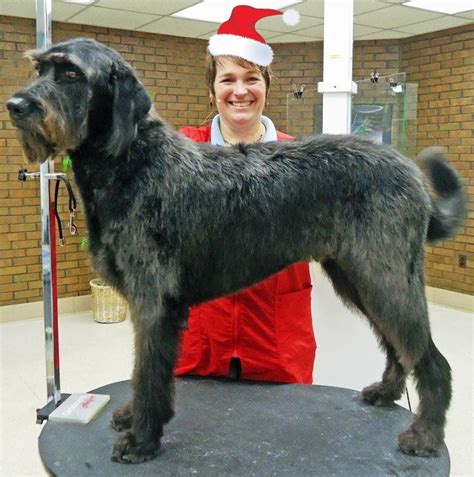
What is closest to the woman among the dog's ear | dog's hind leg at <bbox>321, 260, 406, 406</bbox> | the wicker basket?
dog's hind leg at <bbox>321, 260, 406, 406</bbox>

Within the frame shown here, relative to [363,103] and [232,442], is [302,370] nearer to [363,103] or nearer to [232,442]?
[232,442]

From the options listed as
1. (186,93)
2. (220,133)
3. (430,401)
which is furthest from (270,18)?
(430,401)

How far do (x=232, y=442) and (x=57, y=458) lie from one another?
1.51 feet

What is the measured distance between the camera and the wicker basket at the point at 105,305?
5.07 metres

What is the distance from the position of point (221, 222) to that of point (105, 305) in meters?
3.98

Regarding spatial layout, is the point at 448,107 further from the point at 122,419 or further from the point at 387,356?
the point at 122,419

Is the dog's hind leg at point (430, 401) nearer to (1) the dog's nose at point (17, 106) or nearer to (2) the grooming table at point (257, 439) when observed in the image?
(2) the grooming table at point (257, 439)

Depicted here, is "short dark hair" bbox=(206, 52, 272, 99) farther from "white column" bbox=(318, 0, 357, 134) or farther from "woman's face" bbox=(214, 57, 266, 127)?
"white column" bbox=(318, 0, 357, 134)

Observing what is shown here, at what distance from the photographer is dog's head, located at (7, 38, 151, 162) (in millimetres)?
1184

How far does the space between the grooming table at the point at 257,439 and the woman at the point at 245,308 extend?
0.13 metres

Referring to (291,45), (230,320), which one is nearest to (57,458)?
(230,320)

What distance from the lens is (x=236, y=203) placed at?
1.38 meters

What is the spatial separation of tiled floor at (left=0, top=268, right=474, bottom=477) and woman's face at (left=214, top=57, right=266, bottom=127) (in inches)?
32.6

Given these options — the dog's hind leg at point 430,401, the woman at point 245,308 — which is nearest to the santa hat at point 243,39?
the woman at point 245,308
